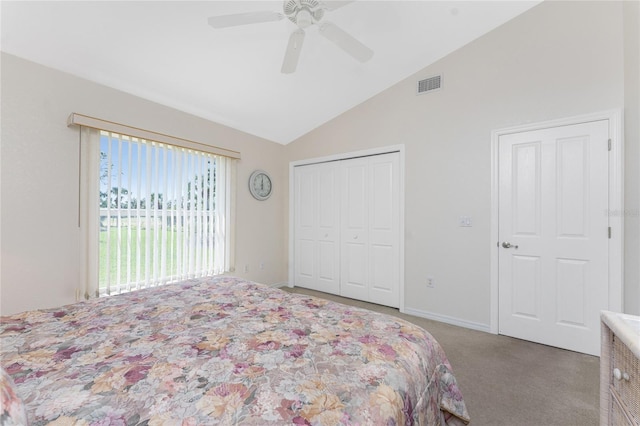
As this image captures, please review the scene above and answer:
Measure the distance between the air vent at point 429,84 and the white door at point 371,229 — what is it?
30.5 inches

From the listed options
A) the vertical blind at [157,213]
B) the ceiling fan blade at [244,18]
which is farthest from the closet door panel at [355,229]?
the ceiling fan blade at [244,18]

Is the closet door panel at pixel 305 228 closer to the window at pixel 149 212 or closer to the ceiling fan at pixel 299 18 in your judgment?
the window at pixel 149 212

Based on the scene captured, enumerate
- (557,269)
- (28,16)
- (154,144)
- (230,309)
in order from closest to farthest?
(230,309)
(28,16)
(557,269)
(154,144)

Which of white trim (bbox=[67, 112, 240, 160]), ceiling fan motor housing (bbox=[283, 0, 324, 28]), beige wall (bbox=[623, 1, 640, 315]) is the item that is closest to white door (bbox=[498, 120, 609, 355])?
beige wall (bbox=[623, 1, 640, 315])

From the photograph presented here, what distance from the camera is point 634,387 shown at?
813 millimetres

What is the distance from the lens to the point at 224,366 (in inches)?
36.5

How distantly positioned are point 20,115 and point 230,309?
2358 millimetres

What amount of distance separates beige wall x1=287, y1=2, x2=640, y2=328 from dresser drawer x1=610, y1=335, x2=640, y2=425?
67.3 inches

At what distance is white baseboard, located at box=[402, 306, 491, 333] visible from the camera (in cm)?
275

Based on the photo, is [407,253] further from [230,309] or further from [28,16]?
[28,16]

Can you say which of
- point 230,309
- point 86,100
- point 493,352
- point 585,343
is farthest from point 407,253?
point 86,100

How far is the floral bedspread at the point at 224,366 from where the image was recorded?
0.72m

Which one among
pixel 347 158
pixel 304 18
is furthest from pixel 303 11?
pixel 347 158

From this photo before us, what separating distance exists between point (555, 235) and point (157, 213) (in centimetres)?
394
